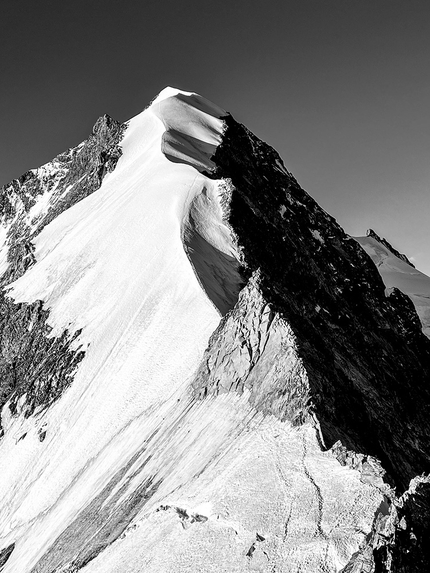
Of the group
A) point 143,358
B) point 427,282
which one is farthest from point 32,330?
point 427,282

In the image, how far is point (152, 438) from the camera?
134 feet

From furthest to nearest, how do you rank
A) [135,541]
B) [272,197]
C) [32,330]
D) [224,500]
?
[272,197]
[32,330]
[135,541]
[224,500]

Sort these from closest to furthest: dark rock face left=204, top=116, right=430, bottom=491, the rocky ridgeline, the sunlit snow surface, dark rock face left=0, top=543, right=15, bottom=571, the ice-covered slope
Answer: the sunlit snow surface
the rocky ridgeline
dark rock face left=204, top=116, right=430, bottom=491
dark rock face left=0, top=543, right=15, bottom=571
the ice-covered slope

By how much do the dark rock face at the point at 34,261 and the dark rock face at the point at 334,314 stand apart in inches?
746

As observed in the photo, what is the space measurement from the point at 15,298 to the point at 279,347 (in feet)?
164

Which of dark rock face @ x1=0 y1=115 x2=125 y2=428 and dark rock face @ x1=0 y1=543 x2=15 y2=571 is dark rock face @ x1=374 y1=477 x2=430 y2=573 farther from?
dark rock face @ x1=0 y1=115 x2=125 y2=428

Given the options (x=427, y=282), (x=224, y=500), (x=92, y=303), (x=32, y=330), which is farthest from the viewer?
(x=427, y=282)

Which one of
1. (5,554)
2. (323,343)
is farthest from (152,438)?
(5,554)

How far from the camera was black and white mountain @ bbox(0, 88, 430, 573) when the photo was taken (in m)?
→ 25.9

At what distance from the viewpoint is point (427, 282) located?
5084 inches

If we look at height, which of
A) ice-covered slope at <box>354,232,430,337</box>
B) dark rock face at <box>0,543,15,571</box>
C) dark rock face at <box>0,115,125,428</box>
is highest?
ice-covered slope at <box>354,232,430,337</box>

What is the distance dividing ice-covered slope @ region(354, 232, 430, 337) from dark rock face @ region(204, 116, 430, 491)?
23.7m

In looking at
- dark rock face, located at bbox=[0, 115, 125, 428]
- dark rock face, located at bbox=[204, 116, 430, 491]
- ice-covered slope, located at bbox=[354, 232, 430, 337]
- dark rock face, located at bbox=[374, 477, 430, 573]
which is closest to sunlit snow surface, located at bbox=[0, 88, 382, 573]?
dark rock face, located at bbox=[374, 477, 430, 573]

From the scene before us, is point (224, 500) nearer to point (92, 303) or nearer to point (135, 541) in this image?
point (135, 541)
